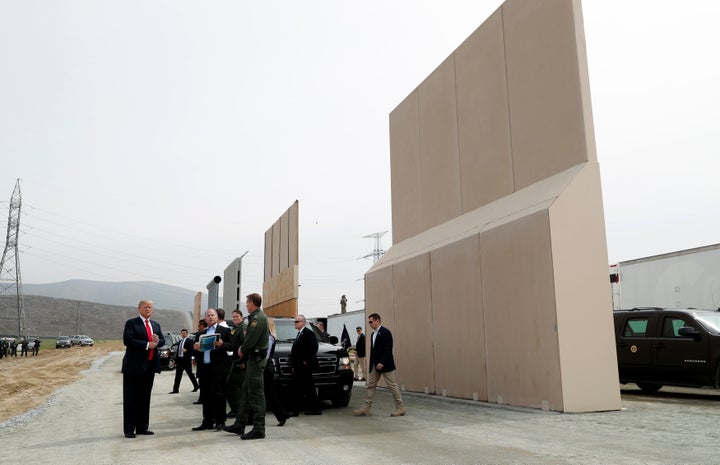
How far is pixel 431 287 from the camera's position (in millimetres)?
14031

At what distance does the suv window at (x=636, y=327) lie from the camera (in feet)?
42.5

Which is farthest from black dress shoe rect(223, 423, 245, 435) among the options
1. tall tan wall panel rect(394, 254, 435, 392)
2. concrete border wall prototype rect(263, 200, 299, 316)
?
concrete border wall prototype rect(263, 200, 299, 316)

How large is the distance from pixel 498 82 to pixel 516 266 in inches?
173

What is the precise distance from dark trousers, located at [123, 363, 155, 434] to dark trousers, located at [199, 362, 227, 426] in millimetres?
889

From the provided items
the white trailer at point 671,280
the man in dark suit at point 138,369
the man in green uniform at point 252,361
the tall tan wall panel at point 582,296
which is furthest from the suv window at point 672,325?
the man in dark suit at point 138,369

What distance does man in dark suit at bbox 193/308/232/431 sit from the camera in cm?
866

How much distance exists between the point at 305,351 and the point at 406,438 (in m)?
3.28

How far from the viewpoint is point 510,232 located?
11000 millimetres

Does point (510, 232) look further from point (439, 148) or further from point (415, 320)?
point (439, 148)

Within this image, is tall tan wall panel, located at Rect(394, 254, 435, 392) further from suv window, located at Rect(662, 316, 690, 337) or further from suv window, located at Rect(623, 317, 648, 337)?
suv window, located at Rect(662, 316, 690, 337)

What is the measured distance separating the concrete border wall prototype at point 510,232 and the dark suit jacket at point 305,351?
3.58 meters

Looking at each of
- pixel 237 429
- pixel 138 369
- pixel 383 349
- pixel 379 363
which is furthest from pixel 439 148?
pixel 138 369

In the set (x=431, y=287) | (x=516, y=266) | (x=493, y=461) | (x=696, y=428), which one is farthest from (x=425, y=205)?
(x=493, y=461)

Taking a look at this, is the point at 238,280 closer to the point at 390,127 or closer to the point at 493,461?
the point at 390,127
